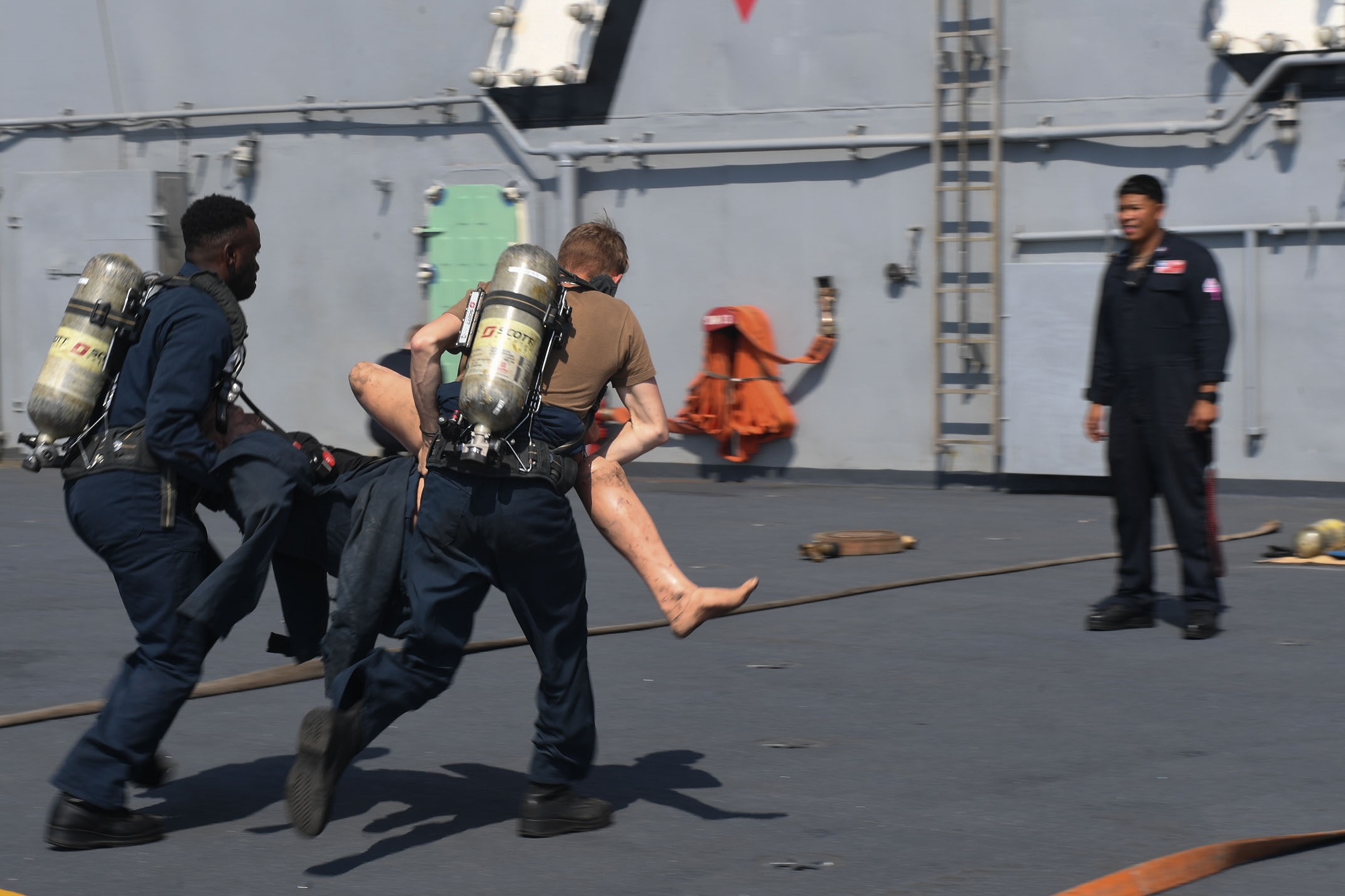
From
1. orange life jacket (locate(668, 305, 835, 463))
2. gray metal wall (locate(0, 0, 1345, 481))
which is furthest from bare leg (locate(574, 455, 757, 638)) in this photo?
orange life jacket (locate(668, 305, 835, 463))

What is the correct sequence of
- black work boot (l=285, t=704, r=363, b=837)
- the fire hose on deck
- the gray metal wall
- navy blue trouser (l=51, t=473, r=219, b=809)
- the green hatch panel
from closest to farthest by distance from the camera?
the fire hose on deck → black work boot (l=285, t=704, r=363, b=837) → navy blue trouser (l=51, t=473, r=219, b=809) → the gray metal wall → the green hatch panel

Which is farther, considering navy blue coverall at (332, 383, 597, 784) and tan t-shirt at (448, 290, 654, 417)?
tan t-shirt at (448, 290, 654, 417)

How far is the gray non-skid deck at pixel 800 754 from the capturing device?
16.1 ft

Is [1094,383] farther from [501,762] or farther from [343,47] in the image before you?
[343,47]

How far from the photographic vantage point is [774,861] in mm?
4961

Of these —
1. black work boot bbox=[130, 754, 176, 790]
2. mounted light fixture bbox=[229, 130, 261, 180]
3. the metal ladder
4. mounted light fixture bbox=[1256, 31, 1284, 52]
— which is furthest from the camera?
mounted light fixture bbox=[229, 130, 261, 180]

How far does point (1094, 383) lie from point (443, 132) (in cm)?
958

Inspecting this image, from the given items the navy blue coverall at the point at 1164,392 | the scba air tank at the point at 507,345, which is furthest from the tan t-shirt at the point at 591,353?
the navy blue coverall at the point at 1164,392

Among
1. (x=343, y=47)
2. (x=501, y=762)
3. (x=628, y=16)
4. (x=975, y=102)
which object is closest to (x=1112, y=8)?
(x=975, y=102)

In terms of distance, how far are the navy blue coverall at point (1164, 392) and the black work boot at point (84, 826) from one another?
16.9 ft

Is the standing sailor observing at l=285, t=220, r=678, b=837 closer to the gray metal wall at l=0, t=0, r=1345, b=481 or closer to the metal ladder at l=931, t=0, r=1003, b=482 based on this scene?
the gray metal wall at l=0, t=0, r=1345, b=481

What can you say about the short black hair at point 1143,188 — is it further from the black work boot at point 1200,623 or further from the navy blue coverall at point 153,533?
the navy blue coverall at point 153,533

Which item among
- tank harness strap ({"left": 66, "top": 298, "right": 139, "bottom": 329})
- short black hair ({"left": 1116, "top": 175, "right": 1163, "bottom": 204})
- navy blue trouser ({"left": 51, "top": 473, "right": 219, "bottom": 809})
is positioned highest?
short black hair ({"left": 1116, "top": 175, "right": 1163, "bottom": 204})

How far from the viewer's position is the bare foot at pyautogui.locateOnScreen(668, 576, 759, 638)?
5.35m
